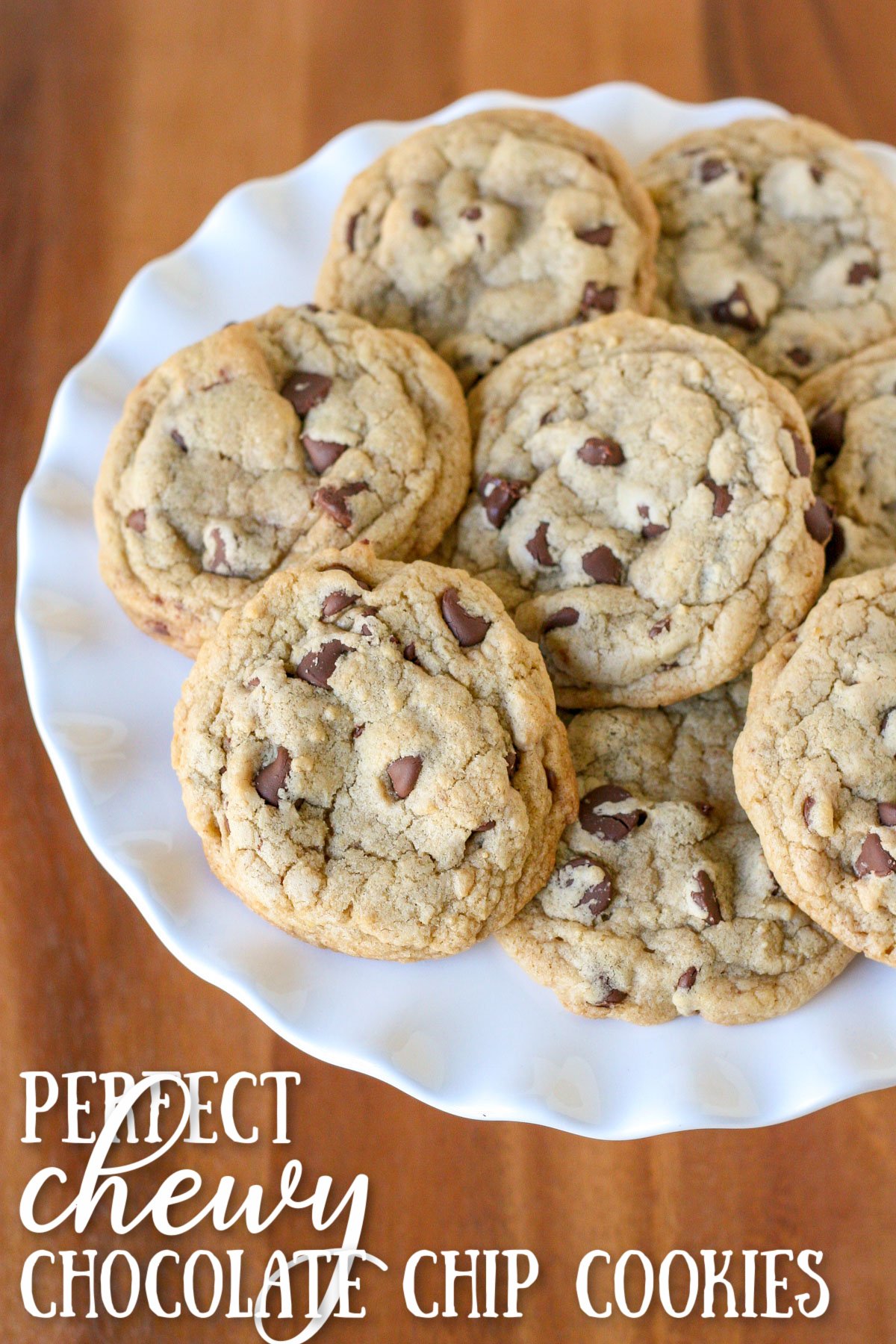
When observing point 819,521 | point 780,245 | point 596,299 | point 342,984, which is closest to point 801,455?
point 819,521

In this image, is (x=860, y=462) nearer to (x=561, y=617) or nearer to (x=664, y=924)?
(x=561, y=617)

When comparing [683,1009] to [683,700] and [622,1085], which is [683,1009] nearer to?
[622,1085]

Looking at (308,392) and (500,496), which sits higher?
(308,392)

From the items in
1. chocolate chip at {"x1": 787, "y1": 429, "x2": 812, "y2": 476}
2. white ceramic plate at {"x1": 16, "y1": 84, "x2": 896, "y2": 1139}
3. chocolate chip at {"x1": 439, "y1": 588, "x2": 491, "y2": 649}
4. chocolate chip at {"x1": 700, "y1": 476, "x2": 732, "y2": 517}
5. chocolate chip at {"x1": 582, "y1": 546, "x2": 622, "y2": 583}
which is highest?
chocolate chip at {"x1": 787, "y1": 429, "x2": 812, "y2": 476}

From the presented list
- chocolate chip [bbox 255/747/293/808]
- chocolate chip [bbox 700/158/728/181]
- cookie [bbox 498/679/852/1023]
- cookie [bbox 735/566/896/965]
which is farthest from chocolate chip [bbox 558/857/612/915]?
chocolate chip [bbox 700/158/728/181]

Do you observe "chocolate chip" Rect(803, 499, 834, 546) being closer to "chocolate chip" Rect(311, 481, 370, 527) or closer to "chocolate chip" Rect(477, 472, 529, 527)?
"chocolate chip" Rect(477, 472, 529, 527)
